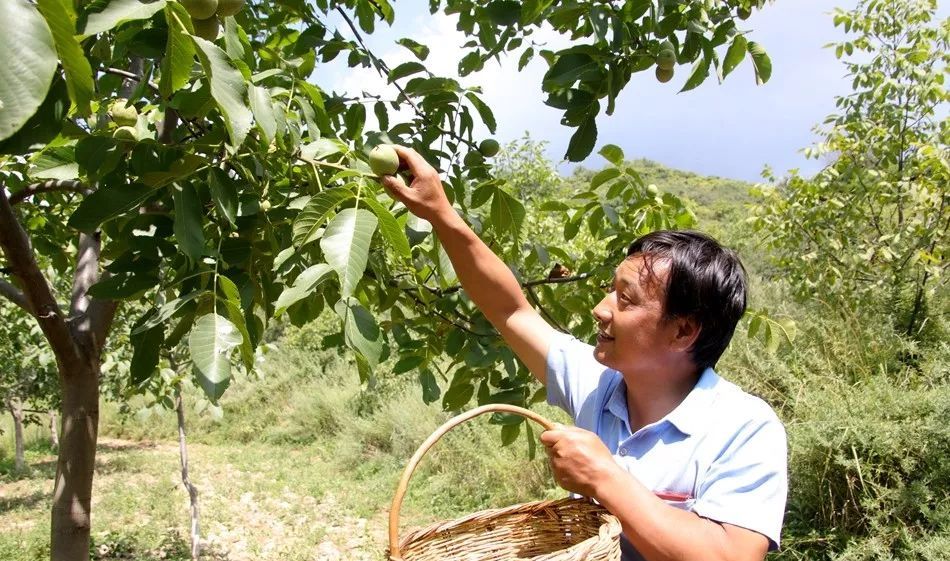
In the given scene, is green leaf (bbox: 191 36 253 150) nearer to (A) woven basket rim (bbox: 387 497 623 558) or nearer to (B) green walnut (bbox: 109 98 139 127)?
(A) woven basket rim (bbox: 387 497 623 558)

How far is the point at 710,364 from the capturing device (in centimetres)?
140

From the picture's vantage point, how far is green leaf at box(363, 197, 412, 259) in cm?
117

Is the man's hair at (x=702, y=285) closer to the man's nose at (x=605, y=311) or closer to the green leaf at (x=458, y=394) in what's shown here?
the man's nose at (x=605, y=311)

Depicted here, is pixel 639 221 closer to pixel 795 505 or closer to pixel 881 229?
pixel 795 505

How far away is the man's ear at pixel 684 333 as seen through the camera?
1.34 meters

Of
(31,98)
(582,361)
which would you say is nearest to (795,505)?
(582,361)

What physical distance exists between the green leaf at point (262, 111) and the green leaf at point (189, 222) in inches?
12.3

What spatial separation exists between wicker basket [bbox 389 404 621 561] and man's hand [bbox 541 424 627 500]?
0.08 metres

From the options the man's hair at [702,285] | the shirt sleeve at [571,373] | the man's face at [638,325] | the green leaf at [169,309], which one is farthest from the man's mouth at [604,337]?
the green leaf at [169,309]

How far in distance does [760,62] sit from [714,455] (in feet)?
3.25

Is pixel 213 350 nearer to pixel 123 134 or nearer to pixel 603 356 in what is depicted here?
pixel 123 134

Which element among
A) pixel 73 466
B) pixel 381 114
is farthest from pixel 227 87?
pixel 73 466

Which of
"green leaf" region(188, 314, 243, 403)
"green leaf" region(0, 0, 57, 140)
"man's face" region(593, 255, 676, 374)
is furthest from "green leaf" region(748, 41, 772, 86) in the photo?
"green leaf" region(0, 0, 57, 140)

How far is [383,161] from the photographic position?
1466 mm
